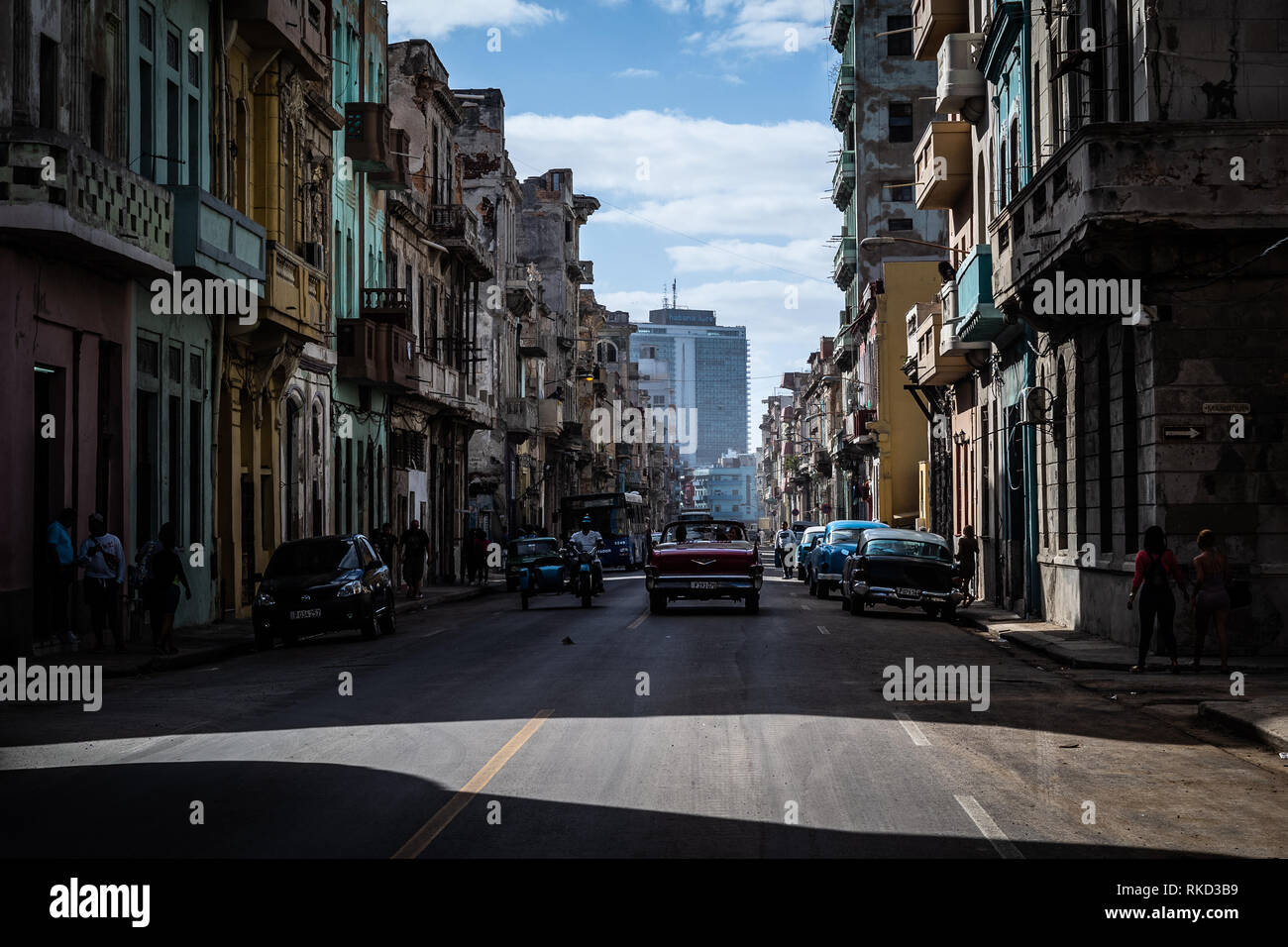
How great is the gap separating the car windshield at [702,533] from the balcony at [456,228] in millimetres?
24619

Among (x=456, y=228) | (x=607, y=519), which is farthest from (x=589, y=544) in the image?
(x=607, y=519)

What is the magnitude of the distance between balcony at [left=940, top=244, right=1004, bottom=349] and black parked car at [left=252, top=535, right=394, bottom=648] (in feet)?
44.9

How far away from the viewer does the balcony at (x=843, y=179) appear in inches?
3228

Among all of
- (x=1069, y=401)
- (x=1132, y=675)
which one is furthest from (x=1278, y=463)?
(x=1069, y=401)

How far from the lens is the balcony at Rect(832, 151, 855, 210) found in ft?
269

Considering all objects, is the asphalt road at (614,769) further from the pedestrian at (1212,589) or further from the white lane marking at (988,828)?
the pedestrian at (1212,589)

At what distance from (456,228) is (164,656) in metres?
35.0

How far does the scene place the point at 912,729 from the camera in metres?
13.5

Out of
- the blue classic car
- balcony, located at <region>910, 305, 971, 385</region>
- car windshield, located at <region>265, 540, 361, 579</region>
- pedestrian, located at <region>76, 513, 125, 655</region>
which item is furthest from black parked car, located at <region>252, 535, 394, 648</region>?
balcony, located at <region>910, 305, 971, 385</region>

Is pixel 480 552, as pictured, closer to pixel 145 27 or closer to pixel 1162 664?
pixel 145 27

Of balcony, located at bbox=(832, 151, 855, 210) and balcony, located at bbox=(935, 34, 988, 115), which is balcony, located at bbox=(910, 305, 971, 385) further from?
balcony, located at bbox=(832, 151, 855, 210)

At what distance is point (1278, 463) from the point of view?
2166 centimetres

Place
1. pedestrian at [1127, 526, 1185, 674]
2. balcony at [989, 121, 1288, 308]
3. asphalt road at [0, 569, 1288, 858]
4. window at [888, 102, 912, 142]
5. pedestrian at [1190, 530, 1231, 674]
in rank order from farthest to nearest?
window at [888, 102, 912, 142]
balcony at [989, 121, 1288, 308]
pedestrian at [1127, 526, 1185, 674]
pedestrian at [1190, 530, 1231, 674]
asphalt road at [0, 569, 1288, 858]

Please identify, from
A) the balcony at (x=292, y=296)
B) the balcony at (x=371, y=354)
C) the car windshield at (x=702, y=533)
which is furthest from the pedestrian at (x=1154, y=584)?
the balcony at (x=371, y=354)
